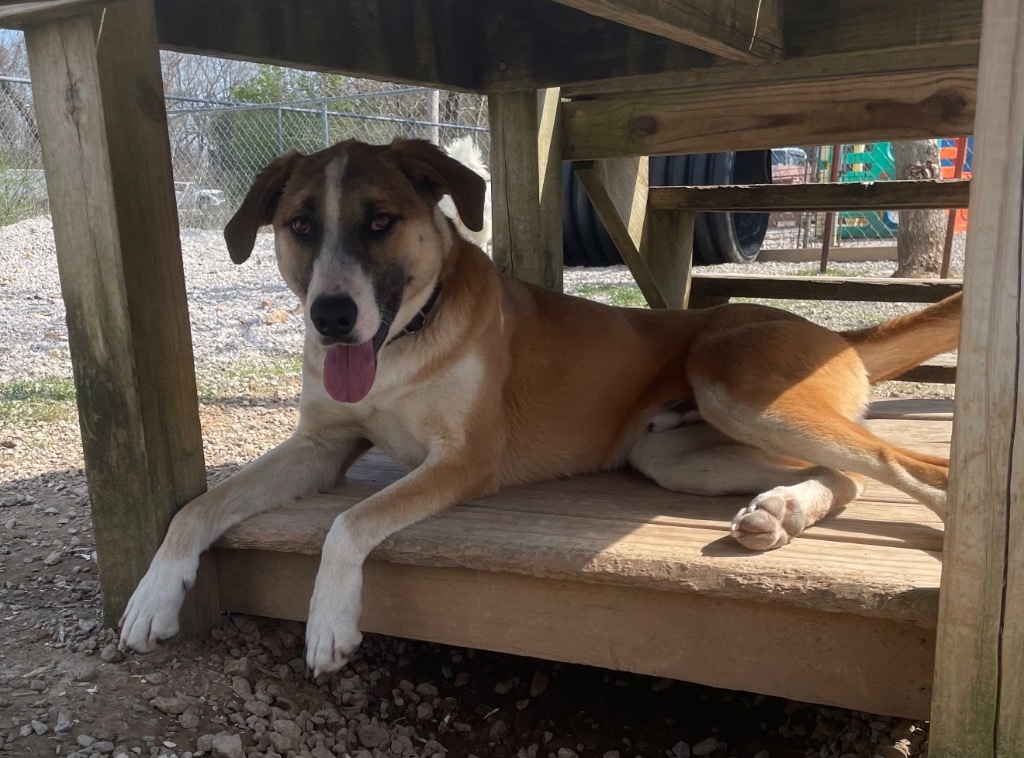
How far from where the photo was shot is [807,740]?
267cm

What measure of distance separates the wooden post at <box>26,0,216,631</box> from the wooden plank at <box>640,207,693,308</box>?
3.12 meters

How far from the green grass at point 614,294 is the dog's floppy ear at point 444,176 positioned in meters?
6.20

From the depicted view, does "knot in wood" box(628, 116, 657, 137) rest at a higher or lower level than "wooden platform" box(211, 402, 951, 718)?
higher

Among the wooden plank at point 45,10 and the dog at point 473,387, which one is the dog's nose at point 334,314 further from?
the wooden plank at point 45,10

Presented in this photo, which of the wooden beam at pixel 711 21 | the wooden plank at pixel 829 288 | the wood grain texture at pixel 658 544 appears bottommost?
the wood grain texture at pixel 658 544

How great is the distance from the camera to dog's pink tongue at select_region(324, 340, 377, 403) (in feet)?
8.46

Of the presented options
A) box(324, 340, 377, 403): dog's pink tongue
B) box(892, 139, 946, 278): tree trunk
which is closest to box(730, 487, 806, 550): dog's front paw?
box(324, 340, 377, 403): dog's pink tongue

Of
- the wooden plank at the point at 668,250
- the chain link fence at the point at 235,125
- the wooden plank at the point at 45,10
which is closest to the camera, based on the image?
the wooden plank at the point at 45,10

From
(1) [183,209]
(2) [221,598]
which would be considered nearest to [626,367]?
(2) [221,598]

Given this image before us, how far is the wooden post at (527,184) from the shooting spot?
3.95 meters

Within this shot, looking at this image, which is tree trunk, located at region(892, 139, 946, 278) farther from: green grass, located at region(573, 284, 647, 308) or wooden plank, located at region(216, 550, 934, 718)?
wooden plank, located at region(216, 550, 934, 718)

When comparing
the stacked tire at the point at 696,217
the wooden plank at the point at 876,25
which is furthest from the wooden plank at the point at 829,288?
the stacked tire at the point at 696,217

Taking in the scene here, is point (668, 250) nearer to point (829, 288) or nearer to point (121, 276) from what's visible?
point (829, 288)

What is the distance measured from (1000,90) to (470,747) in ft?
7.09
